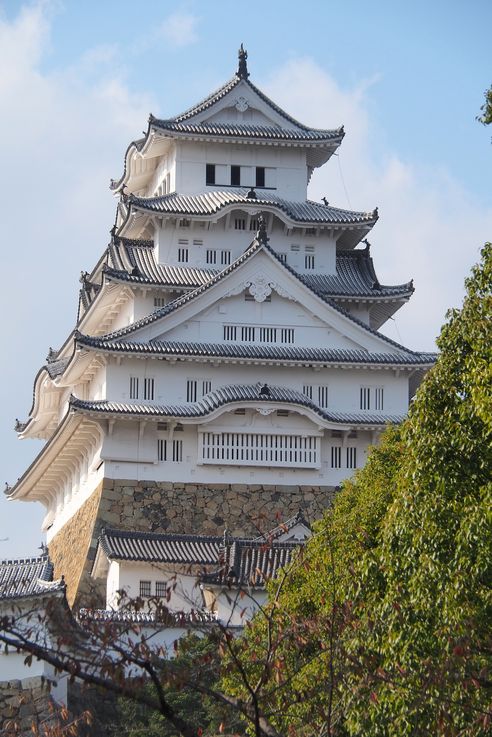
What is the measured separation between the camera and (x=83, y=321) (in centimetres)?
4559

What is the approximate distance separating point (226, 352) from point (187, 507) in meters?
3.93

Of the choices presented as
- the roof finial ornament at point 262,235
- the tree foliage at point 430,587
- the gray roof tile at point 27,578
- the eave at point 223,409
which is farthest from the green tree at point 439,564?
the roof finial ornament at point 262,235

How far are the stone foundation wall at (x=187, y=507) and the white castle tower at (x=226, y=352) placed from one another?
1.5 inches

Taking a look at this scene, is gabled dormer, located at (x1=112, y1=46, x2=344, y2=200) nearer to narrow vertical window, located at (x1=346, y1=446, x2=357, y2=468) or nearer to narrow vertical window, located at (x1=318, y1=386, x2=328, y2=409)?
narrow vertical window, located at (x1=318, y1=386, x2=328, y2=409)

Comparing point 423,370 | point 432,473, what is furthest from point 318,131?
point 432,473

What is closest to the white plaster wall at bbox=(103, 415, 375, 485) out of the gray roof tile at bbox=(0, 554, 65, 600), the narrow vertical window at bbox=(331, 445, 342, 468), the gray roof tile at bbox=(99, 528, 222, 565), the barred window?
the narrow vertical window at bbox=(331, 445, 342, 468)

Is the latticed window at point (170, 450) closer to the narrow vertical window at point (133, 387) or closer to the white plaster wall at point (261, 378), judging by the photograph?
the white plaster wall at point (261, 378)

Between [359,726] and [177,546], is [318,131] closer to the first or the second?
[177,546]

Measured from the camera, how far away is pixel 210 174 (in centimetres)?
4606

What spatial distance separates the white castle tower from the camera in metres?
40.1

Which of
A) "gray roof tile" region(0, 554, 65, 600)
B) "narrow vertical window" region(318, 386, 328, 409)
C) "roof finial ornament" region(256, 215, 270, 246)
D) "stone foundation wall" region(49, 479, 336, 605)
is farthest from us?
"narrow vertical window" region(318, 386, 328, 409)

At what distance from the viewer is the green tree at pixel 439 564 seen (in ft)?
56.9

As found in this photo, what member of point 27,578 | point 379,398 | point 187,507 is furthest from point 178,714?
point 379,398

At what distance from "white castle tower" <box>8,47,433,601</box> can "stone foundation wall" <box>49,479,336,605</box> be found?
38 mm
